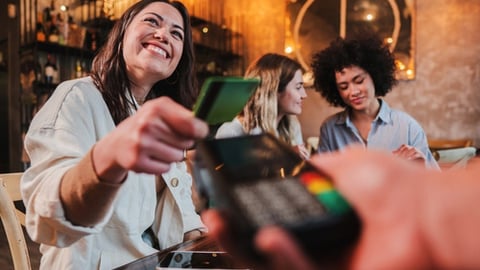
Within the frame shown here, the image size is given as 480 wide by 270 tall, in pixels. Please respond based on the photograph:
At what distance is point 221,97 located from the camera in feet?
1.54

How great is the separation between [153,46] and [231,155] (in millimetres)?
931

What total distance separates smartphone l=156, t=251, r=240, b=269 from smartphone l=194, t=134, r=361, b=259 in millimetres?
342

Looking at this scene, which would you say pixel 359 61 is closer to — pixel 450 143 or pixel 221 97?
pixel 221 97

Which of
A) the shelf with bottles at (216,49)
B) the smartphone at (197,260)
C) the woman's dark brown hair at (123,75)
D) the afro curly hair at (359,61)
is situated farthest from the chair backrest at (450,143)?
the smartphone at (197,260)

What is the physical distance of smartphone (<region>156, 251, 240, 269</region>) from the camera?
71 cm

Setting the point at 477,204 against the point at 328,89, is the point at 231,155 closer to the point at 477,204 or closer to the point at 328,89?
A: the point at 477,204

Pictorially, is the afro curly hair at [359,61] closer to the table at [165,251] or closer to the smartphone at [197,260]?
the table at [165,251]

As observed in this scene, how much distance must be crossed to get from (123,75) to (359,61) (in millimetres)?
1406

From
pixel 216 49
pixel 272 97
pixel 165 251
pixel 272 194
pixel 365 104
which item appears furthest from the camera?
pixel 216 49

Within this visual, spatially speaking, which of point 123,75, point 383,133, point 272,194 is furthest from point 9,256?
point 272,194

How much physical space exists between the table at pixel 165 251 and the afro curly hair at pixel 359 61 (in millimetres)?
1476

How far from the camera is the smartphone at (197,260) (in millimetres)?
713

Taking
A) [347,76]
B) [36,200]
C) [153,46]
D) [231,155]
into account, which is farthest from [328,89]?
[231,155]

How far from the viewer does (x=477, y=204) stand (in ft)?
0.98
